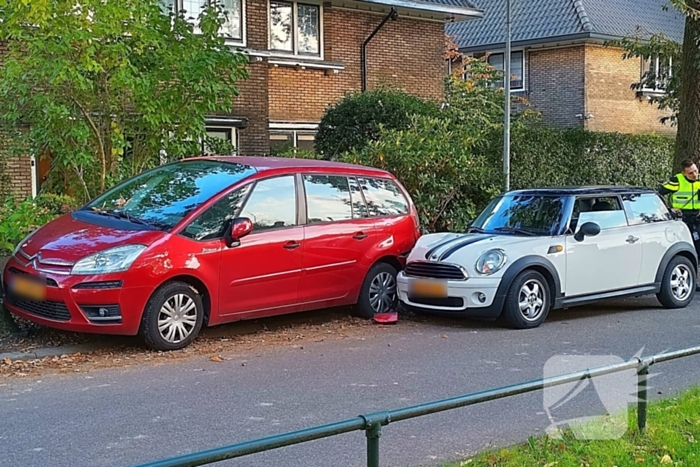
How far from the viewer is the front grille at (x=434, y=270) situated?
9383 mm

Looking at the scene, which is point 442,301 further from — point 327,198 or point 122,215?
point 122,215

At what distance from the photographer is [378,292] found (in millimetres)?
10008

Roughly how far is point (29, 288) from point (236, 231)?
6.56ft

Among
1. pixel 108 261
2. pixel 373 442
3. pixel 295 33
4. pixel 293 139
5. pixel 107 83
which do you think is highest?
pixel 295 33

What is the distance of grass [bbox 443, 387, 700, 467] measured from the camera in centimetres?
491

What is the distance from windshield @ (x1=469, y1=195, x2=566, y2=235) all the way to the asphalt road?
132 centimetres

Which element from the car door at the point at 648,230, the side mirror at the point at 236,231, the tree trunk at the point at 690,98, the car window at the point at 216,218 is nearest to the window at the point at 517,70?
the tree trunk at the point at 690,98

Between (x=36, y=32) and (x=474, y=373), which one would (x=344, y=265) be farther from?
(x=36, y=32)

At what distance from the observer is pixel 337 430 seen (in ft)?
11.0

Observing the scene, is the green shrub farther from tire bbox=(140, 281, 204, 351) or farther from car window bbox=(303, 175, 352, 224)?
tire bbox=(140, 281, 204, 351)

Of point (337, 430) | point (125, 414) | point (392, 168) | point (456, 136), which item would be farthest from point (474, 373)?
point (456, 136)

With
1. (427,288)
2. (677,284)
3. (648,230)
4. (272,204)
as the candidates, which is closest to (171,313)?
(272,204)

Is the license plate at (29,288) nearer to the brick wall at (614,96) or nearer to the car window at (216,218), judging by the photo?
the car window at (216,218)

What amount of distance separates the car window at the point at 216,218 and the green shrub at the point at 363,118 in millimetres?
7121
